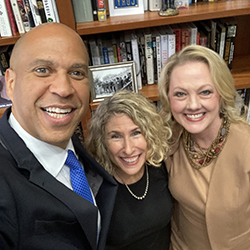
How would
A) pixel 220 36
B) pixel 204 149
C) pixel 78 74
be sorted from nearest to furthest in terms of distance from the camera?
pixel 78 74, pixel 204 149, pixel 220 36

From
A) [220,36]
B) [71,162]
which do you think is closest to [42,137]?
[71,162]

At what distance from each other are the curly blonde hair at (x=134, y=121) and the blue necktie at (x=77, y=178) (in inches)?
10.8

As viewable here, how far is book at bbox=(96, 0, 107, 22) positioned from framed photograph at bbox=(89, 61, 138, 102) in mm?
274

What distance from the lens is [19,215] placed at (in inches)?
30.8

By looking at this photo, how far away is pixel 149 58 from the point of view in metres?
1.66

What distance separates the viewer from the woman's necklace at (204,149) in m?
1.22

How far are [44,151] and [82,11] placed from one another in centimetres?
92

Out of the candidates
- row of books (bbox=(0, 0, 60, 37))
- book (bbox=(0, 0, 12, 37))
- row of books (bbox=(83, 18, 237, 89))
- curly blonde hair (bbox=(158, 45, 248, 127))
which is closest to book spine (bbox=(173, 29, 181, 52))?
row of books (bbox=(83, 18, 237, 89))

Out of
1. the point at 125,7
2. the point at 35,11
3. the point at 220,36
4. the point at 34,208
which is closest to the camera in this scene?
the point at 34,208

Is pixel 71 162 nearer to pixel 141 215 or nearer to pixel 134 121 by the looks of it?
pixel 134 121

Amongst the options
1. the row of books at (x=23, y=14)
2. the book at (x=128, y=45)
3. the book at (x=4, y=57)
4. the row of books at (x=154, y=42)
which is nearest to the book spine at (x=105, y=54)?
the row of books at (x=154, y=42)

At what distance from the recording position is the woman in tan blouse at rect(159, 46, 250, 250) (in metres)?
1.17

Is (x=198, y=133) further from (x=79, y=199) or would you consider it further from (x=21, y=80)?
(x=21, y=80)

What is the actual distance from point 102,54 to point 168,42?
42 cm
